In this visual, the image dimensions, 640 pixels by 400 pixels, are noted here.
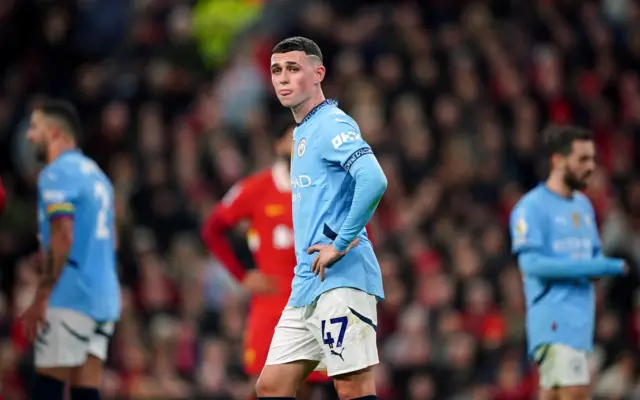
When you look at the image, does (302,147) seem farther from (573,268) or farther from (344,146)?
(573,268)

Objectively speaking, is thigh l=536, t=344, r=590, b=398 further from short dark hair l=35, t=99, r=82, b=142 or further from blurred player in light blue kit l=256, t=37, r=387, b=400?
short dark hair l=35, t=99, r=82, b=142

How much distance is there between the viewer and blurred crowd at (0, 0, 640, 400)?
13.0m

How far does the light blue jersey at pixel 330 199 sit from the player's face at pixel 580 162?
8.83 feet

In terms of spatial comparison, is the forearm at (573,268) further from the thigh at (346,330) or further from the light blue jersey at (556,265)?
the thigh at (346,330)

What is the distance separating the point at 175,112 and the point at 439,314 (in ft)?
14.5

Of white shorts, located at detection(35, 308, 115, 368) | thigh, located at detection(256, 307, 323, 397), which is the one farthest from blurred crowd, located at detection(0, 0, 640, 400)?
thigh, located at detection(256, 307, 323, 397)

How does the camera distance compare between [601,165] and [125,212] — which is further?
[601,165]

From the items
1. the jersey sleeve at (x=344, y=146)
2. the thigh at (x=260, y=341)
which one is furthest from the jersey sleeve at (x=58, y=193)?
the jersey sleeve at (x=344, y=146)

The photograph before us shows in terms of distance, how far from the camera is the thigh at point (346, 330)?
666 centimetres

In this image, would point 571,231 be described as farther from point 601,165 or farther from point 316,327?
point 601,165

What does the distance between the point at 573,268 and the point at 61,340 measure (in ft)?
11.6

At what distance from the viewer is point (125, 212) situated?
1406 centimetres

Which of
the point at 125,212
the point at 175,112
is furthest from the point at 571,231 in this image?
the point at 175,112

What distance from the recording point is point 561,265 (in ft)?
28.9
